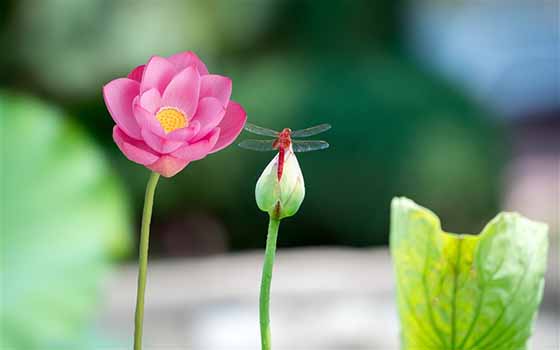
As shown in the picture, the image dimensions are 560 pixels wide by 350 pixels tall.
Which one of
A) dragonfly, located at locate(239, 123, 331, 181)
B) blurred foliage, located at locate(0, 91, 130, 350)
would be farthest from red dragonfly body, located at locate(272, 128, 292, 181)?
blurred foliage, located at locate(0, 91, 130, 350)

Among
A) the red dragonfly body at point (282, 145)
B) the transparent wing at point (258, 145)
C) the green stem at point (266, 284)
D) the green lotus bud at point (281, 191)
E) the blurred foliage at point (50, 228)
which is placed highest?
the blurred foliage at point (50, 228)

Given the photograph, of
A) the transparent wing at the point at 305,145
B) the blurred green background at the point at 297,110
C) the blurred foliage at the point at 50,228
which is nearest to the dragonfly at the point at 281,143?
the transparent wing at the point at 305,145

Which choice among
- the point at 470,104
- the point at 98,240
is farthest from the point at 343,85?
the point at 98,240

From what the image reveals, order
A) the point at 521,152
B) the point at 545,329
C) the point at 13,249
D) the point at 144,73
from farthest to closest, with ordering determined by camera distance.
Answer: the point at 521,152
the point at 545,329
the point at 13,249
the point at 144,73

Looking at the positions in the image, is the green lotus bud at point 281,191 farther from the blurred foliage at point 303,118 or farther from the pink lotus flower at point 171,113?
the blurred foliage at point 303,118

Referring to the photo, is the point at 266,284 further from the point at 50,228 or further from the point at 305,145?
the point at 50,228

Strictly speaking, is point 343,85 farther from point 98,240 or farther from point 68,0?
point 98,240
